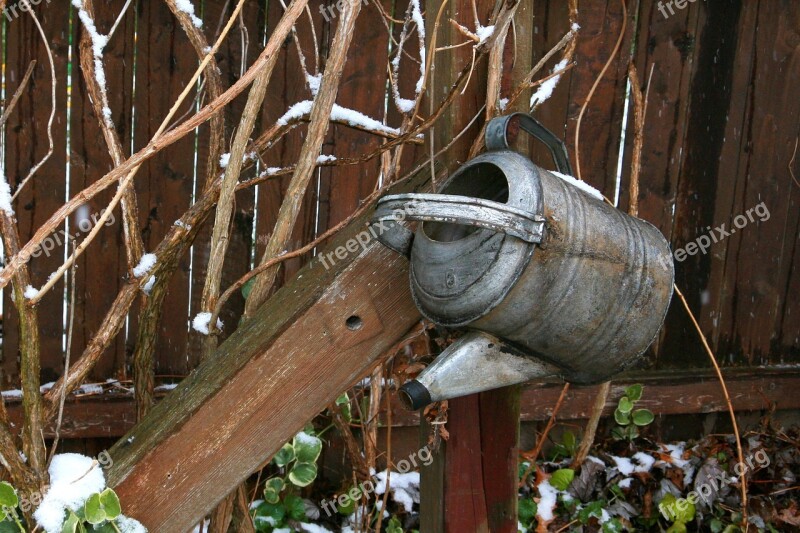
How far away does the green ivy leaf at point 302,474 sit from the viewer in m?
2.36

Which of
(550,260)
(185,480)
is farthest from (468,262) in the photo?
(185,480)

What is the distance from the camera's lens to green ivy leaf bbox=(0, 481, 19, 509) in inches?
47.2

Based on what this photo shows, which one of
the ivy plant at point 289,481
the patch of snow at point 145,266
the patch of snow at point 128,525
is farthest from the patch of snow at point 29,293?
the ivy plant at point 289,481

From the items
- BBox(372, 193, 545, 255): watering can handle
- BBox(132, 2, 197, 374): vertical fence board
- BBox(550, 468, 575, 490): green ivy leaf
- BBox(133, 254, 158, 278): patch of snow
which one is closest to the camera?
BBox(372, 193, 545, 255): watering can handle

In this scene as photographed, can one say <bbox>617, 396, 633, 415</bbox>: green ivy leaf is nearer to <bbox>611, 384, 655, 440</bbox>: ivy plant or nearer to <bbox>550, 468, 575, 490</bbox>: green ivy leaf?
<bbox>611, 384, 655, 440</bbox>: ivy plant

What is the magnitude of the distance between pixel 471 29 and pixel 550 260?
423 mm

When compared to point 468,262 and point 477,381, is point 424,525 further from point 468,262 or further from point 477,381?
point 468,262

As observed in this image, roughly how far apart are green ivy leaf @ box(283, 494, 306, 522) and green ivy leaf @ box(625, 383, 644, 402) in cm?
128

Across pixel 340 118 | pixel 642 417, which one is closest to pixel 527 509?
pixel 642 417

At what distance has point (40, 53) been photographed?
2.34m

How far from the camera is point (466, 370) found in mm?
1087

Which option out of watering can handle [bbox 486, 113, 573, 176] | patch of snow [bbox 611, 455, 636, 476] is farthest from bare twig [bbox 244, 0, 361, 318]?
patch of snow [bbox 611, 455, 636, 476]

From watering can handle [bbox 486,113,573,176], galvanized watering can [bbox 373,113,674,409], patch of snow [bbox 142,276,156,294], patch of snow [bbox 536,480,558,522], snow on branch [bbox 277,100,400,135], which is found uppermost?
watering can handle [bbox 486,113,573,176]

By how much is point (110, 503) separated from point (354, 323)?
0.44 m
